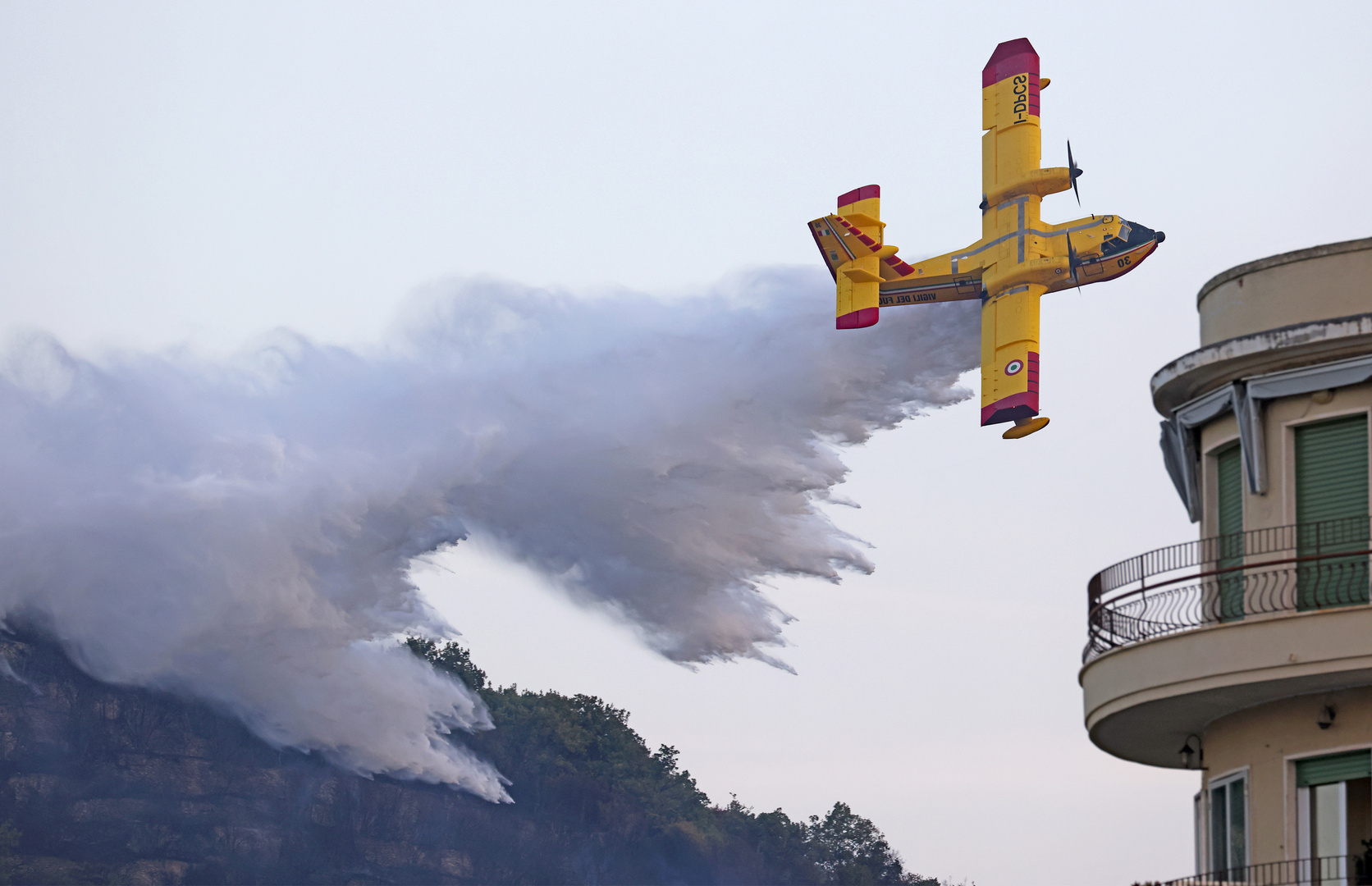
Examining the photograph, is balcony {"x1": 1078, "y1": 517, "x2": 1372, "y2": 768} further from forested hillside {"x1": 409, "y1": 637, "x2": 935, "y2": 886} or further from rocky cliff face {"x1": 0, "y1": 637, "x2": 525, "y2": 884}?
forested hillside {"x1": 409, "y1": 637, "x2": 935, "y2": 886}

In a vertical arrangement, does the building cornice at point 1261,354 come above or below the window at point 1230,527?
above

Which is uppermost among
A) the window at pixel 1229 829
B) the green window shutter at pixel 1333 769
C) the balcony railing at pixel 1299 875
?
the green window shutter at pixel 1333 769

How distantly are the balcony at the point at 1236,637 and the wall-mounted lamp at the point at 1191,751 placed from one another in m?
0.05

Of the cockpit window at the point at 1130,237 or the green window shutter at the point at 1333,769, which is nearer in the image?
the green window shutter at the point at 1333,769

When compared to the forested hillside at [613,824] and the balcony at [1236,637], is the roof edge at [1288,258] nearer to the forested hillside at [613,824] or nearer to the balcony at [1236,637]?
the balcony at [1236,637]

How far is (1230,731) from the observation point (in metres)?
19.1

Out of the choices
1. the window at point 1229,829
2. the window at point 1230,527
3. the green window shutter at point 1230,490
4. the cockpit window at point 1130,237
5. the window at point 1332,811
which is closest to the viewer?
the window at point 1332,811

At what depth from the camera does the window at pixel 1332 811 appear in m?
17.4

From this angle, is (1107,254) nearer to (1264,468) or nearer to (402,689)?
(1264,468)

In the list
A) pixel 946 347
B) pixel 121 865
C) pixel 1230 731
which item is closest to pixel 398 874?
pixel 121 865

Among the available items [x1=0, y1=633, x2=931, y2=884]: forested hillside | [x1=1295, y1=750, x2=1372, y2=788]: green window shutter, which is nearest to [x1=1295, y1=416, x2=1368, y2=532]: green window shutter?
[x1=1295, y1=750, x2=1372, y2=788]: green window shutter

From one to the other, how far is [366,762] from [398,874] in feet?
32.2

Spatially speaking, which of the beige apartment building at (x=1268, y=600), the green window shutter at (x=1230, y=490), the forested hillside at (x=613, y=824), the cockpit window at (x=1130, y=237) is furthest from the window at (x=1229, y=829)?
the forested hillside at (x=613, y=824)

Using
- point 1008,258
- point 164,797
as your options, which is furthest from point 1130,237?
point 164,797
